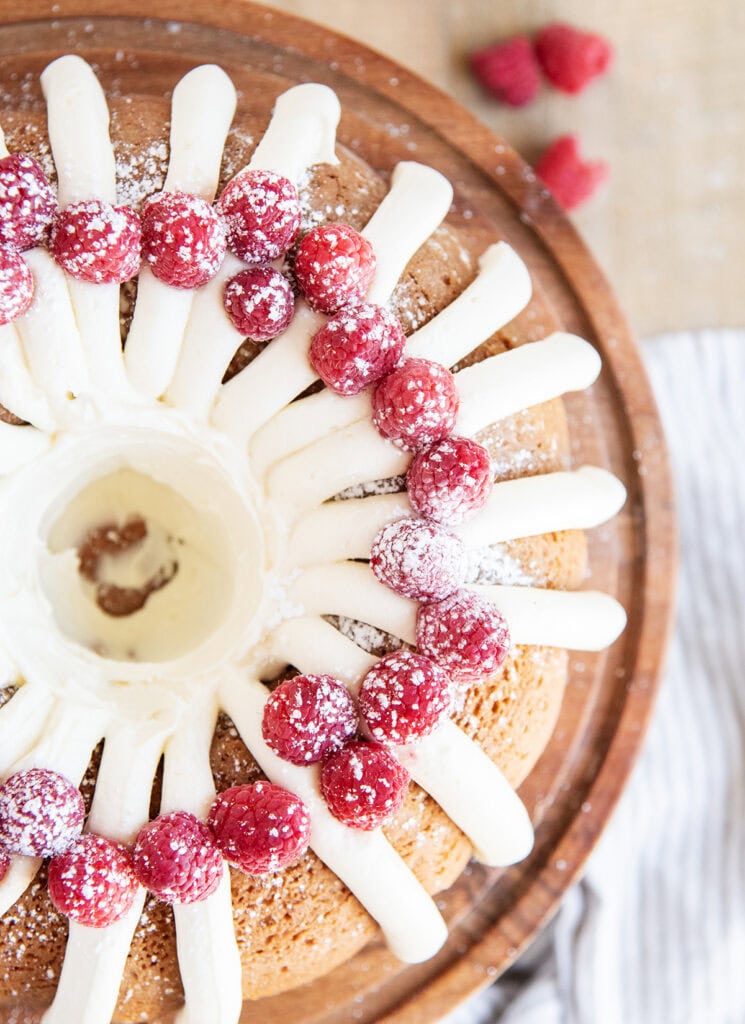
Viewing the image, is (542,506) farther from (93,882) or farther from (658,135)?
(658,135)

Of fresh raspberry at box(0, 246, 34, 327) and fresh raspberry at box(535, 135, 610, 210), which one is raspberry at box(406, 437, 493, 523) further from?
fresh raspberry at box(535, 135, 610, 210)

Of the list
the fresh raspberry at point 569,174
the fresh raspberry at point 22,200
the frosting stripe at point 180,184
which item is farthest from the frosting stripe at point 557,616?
the fresh raspberry at point 569,174

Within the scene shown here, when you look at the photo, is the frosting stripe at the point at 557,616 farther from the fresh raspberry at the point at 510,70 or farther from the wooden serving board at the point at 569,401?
the fresh raspberry at the point at 510,70

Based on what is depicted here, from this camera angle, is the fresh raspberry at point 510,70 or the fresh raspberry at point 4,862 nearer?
the fresh raspberry at point 4,862

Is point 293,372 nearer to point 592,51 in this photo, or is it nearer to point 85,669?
point 85,669

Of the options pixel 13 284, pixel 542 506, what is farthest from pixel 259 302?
pixel 542 506

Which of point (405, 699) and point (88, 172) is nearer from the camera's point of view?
point (405, 699)

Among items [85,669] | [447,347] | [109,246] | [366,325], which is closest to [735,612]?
[447,347]
